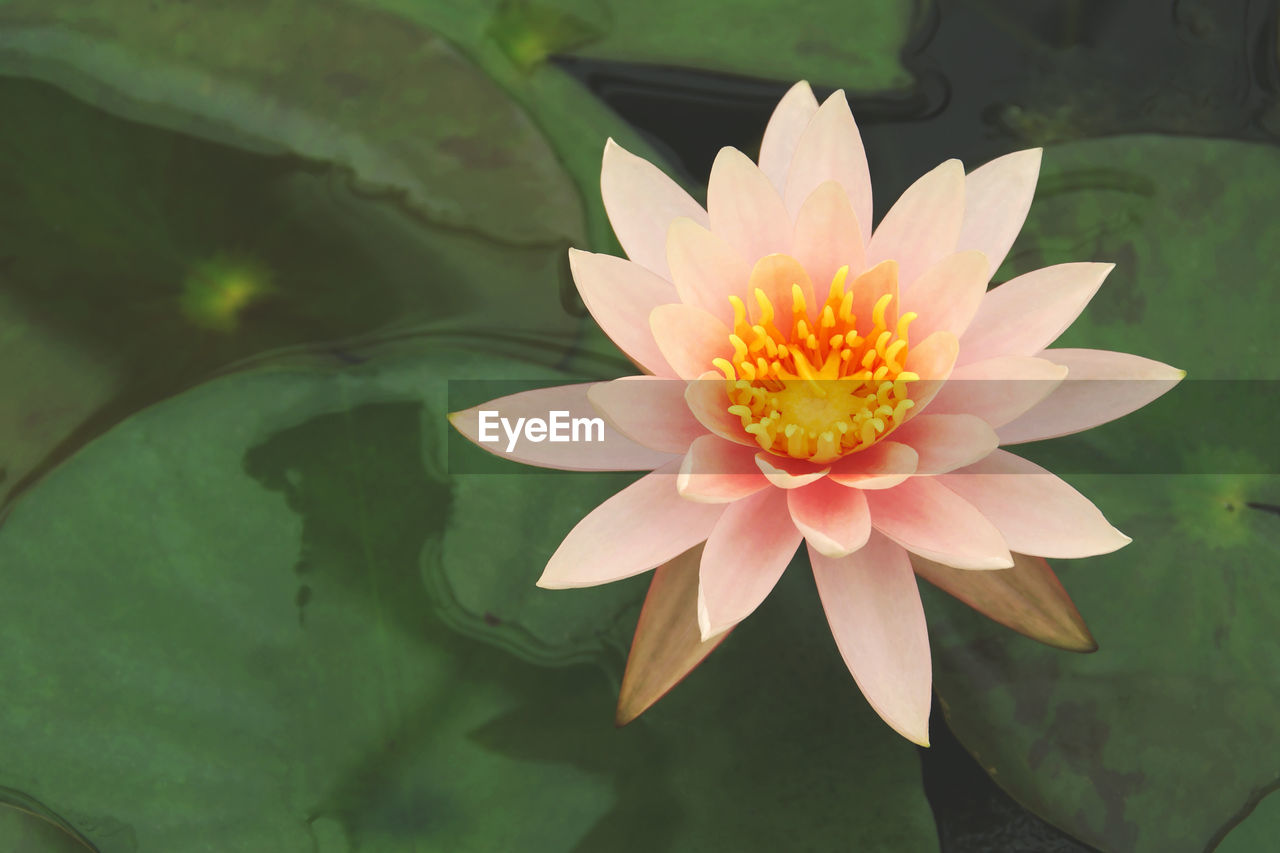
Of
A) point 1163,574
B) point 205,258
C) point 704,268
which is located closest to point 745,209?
point 704,268

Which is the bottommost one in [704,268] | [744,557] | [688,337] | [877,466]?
[744,557]

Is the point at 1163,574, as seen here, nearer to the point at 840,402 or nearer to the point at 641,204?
the point at 840,402

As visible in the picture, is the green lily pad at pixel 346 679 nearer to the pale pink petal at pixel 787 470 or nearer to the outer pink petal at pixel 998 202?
the pale pink petal at pixel 787 470

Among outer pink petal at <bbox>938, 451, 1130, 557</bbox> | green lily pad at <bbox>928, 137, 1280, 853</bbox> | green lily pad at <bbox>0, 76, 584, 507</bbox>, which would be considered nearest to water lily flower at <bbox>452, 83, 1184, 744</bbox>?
outer pink petal at <bbox>938, 451, 1130, 557</bbox>

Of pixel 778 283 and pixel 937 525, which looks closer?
pixel 937 525

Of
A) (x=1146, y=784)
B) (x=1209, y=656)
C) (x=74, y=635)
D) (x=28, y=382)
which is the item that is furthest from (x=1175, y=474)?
(x=28, y=382)

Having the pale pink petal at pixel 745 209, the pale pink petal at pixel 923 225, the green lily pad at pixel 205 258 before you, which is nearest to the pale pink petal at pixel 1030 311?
the pale pink petal at pixel 923 225

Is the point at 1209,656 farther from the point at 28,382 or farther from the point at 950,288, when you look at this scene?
the point at 28,382
